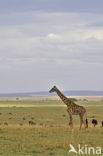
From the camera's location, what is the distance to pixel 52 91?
79.9ft

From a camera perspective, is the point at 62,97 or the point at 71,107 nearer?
the point at 71,107

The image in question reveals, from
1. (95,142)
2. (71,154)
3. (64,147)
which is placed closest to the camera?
(71,154)

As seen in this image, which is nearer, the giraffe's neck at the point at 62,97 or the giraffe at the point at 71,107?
the giraffe at the point at 71,107

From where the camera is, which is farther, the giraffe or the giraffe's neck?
the giraffe's neck

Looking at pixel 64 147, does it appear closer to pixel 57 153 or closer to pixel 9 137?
pixel 57 153

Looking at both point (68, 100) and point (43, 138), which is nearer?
point (43, 138)

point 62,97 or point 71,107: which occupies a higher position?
point 62,97

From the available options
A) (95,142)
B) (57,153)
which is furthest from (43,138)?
(57,153)

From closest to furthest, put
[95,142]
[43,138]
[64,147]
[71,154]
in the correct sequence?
[71,154] → [64,147] → [95,142] → [43,138]

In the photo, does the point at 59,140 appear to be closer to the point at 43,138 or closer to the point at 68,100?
the point at 43,138

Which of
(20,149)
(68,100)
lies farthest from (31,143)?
(68,100)

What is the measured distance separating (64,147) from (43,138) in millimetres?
3045

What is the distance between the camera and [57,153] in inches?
634

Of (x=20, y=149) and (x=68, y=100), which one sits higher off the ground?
(x=68, y=100)
